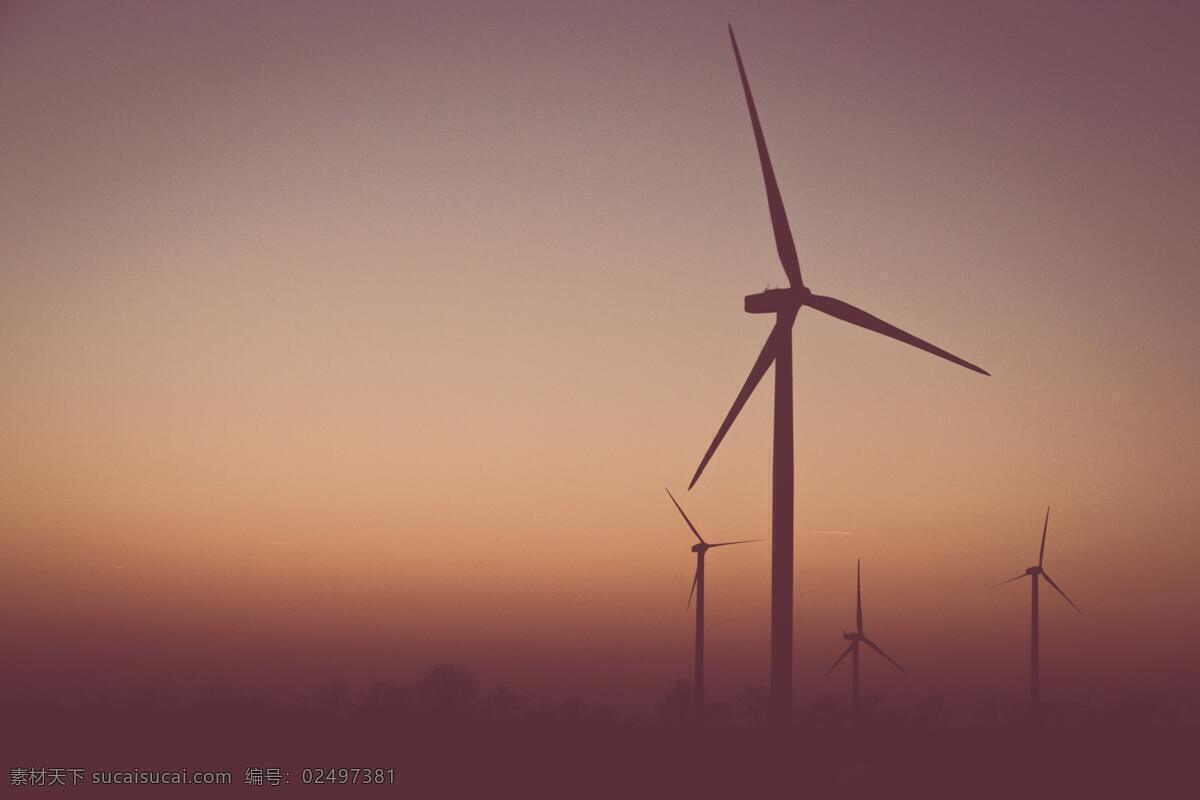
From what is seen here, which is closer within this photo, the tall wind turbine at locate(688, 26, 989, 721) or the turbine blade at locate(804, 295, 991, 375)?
the tall wind turbine at locate(688, 26, 989, 721)

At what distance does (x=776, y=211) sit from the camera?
1720 inches

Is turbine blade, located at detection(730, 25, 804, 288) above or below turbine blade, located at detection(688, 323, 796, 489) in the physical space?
above

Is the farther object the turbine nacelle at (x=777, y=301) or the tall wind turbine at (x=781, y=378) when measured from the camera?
the turbine nacelle at (x=777, y=301)

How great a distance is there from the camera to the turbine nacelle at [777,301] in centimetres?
4003

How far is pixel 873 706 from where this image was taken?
148 m

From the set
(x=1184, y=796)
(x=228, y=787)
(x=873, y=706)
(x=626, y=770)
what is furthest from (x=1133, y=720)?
(x=228, y=787)

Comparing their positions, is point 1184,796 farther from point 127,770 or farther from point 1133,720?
point 1133,720

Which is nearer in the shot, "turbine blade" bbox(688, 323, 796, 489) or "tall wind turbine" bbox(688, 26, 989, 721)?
"tall wind turbine" bbox(688, 26, 989, 721)

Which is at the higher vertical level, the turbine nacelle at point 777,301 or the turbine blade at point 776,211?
the turbine blade at point 776,211

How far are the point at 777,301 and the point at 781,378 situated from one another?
12.7 feet

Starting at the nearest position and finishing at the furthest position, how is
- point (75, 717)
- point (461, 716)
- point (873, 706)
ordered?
point (75, 717), point (461, 716), point (873, 706)

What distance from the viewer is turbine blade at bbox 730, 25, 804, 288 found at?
4181 cm

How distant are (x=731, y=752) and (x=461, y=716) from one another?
39187 millimetres

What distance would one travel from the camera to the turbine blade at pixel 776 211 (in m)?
41.8
